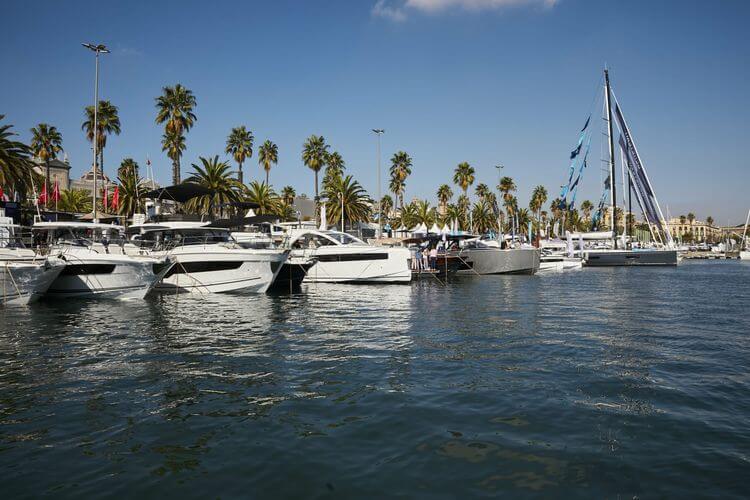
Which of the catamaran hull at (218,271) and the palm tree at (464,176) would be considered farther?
the palm tree at (464,176)

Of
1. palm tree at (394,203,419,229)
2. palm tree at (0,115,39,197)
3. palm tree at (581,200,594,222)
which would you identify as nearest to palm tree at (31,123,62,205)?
palm tree at (0,115,39,197)

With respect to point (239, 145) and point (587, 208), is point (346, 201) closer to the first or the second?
point (239, 145)

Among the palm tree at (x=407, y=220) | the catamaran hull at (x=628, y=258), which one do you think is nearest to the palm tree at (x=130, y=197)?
the palm tree at (x=407, y=220)

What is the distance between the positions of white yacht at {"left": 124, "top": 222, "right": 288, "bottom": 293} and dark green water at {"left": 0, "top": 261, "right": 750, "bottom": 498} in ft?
27.1

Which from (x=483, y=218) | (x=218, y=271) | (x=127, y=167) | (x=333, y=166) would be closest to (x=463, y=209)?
(x=483, y=218)

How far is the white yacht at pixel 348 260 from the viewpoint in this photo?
99.1 ft

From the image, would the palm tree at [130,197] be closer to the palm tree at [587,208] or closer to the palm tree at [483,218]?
the palm tree at [483,218]

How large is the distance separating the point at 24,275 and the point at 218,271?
25.1 feet

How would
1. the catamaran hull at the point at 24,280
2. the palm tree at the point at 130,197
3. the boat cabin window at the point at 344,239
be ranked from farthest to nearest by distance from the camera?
the palm tree at the point at 130,197 < the boat cabin window at the point at 344,239 < the catamaran hull at the point at 24,280

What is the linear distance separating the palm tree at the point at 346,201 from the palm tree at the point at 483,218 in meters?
43.2

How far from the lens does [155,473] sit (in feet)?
18.1

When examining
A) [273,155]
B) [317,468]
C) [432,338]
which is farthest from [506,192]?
[317,468]

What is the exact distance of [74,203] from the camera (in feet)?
242

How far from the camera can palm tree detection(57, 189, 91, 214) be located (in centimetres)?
7169
